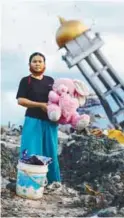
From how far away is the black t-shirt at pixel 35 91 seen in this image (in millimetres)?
4852

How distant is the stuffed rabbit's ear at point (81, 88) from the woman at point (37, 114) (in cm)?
17

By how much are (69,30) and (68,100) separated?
0.46 metres

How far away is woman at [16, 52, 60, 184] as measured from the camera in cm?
485

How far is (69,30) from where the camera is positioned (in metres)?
4.79

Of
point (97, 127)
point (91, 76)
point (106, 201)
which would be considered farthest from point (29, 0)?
point (106, 201)

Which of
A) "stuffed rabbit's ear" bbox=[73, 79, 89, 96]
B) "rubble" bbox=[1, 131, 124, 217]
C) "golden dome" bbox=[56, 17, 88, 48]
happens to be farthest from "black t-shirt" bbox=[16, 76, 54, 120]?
"rubble" bbox=[1, 131, 124, 217]

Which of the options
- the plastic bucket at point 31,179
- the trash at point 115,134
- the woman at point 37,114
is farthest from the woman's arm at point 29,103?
the trash at point 115,134

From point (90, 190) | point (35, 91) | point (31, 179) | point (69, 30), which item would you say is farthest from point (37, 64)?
point (90, 190)

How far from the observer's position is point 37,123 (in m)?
4.92

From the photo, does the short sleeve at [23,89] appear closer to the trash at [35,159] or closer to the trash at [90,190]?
the trash at [35,159]

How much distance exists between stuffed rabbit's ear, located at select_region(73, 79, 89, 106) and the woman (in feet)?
0.57

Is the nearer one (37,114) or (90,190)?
(37,114)

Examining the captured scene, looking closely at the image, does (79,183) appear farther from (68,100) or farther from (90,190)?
(68,100)

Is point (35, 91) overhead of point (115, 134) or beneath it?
overhead
